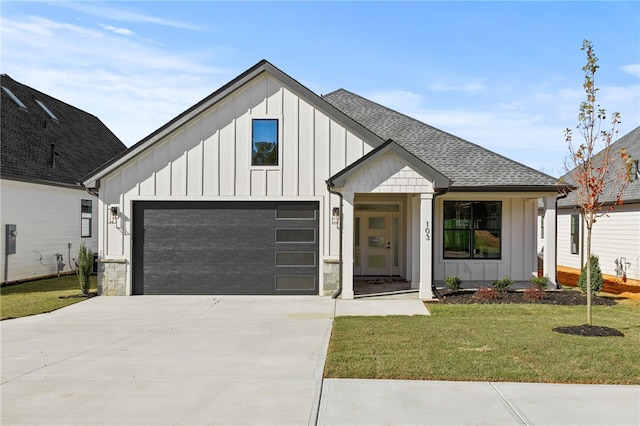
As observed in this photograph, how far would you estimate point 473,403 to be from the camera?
568cm

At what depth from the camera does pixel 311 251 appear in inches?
576

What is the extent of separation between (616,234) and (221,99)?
48.9ft

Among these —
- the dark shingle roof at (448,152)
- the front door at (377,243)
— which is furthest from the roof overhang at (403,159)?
the front door at (377,243)

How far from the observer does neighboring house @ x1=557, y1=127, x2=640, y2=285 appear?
17.7 m

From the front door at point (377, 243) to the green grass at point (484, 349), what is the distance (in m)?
6.27

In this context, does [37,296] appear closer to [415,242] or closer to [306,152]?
[306,152]

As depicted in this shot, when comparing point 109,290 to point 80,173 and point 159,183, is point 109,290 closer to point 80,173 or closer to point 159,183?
point 159,183

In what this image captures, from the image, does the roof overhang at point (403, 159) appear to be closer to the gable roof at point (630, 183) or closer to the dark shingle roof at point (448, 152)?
the dark shingle roof at point (448, 152)

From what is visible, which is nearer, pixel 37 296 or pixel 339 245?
pixel 339 245

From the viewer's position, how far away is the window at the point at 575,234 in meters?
21.6

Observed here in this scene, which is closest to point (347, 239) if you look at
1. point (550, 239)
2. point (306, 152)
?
point (306, 152)

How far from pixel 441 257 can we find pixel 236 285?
6380 mm

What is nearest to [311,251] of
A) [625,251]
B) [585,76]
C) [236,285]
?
[236,285]

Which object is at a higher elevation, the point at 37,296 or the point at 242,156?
the point at 242,156
